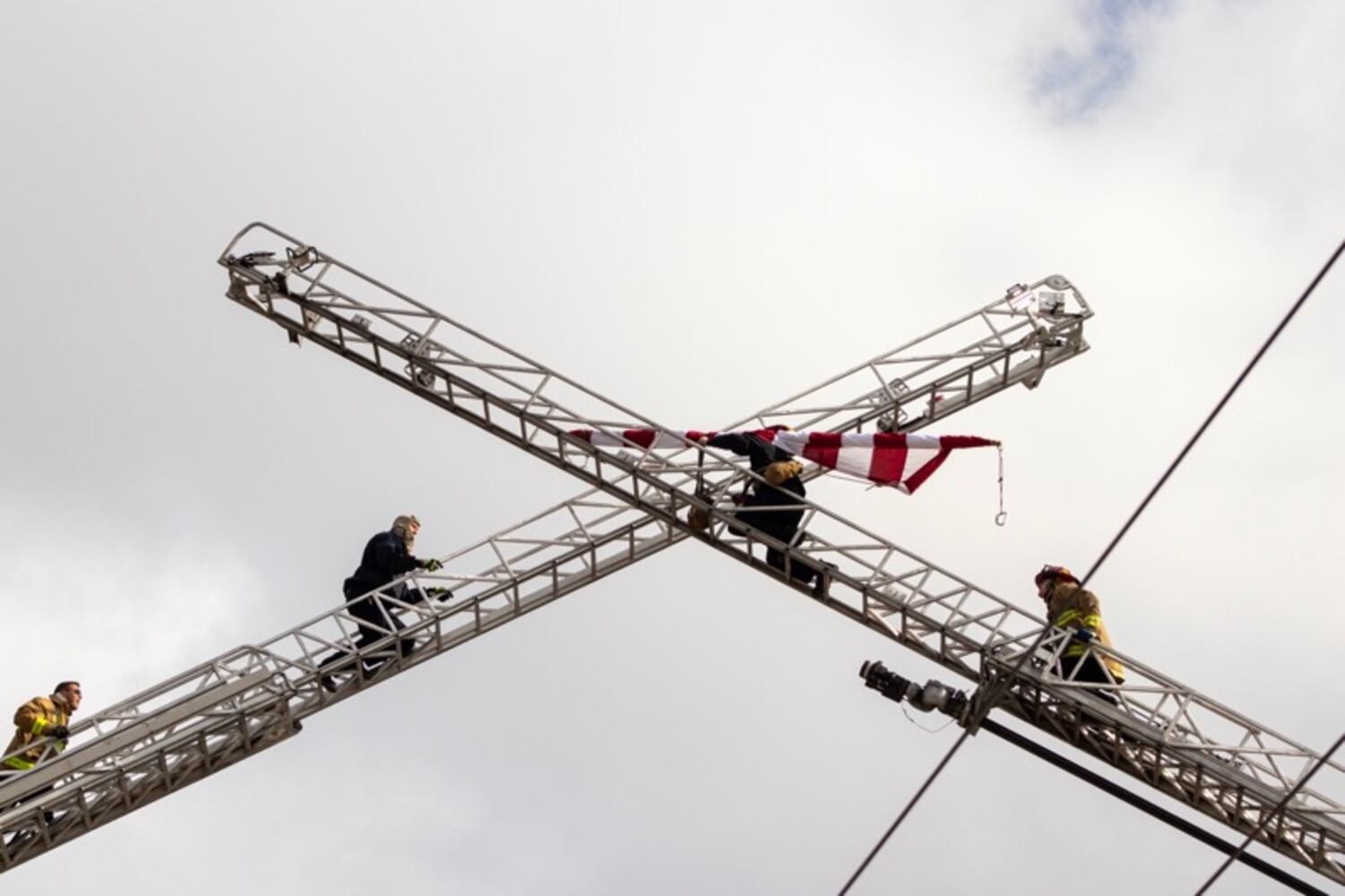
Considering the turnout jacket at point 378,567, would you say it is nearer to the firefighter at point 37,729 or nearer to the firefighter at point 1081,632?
the firefighter at point 37,729

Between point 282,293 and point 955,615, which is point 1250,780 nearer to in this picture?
point 955,615

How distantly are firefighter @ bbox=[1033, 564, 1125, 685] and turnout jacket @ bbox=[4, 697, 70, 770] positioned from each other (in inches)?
397

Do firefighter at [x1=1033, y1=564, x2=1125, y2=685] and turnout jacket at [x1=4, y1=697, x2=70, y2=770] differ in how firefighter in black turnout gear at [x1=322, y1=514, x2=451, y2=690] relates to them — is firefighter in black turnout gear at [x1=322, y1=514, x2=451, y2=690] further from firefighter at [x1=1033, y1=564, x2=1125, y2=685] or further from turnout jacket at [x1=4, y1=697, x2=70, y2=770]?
firefighter at [x1=1033, y1=564, x2=1125, y2=685]

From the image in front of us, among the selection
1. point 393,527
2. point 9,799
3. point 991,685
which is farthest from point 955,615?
point 9,799

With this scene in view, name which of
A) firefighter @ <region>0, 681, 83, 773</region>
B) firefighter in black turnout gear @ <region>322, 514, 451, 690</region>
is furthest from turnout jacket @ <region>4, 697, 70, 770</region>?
firefighter in black turnout gear @ <region>322, 514, 451, 690</region>

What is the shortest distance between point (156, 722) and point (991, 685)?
8301 mm

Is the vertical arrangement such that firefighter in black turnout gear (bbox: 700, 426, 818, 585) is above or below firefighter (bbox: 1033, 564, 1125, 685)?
above

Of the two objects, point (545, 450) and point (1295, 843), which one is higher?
point (545, 450)

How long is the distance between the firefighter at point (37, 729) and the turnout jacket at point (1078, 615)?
32.9 ft

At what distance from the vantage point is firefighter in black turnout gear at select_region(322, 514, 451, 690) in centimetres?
3722

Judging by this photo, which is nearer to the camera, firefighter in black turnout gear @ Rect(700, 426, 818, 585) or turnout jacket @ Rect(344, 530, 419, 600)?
firefighter in black turnout gear @ Rect(700, 426, 818, 585)

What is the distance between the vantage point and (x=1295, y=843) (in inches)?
1430

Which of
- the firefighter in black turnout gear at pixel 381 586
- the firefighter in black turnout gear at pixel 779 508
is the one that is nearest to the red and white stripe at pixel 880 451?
the firefighter in black turnout gear at pixel 779 508

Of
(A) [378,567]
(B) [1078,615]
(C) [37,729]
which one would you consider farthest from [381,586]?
(B) [1078,615]
